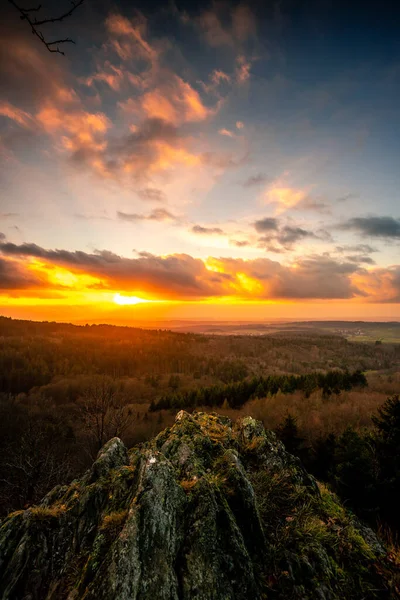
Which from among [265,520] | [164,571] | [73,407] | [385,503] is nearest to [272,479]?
[265,520]

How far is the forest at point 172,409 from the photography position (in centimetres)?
2230

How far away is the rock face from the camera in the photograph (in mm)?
5316

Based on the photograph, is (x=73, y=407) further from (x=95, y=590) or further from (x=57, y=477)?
(x=95, y=590)

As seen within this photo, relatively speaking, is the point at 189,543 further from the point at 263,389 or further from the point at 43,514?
the point at 263,389

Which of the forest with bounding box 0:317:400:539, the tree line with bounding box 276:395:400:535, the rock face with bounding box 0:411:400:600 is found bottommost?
the forest with bounding box 0:317:400:539

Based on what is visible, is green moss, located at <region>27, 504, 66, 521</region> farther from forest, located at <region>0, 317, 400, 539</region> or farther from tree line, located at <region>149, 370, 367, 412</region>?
tree line, located at <region>149, 370, 367, 412</region>

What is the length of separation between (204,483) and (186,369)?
15736cm

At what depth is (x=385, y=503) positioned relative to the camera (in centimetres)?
2036

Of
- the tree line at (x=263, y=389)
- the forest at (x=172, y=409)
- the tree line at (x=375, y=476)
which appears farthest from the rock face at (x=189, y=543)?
the tree line at (x=263, y=389)

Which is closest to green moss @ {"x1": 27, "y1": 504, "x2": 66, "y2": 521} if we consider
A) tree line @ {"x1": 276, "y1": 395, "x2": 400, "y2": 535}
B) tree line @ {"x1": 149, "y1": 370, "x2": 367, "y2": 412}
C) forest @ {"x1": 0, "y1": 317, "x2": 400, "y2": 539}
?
forest @ {"x1": 0, "y1": 317, "x2": 400, "y2": 539}

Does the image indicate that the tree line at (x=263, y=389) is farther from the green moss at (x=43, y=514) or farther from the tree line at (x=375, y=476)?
the green moss at (x=43, y=514)

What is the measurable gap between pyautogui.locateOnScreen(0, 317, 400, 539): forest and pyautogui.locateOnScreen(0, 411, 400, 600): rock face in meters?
5.02

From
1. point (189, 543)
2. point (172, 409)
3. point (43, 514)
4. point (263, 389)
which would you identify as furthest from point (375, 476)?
point (172, 409)

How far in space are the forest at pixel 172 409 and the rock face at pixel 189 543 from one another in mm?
5015
